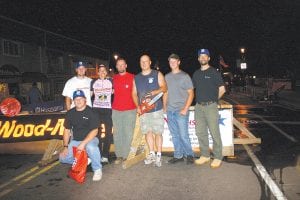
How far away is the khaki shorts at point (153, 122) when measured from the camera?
21.8ft

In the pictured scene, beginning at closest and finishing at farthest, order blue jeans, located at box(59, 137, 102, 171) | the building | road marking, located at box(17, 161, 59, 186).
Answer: blue jeans, located at box(59, 137, 102, 171) < road marking, located at box(17, 161, 59, 186) < the building

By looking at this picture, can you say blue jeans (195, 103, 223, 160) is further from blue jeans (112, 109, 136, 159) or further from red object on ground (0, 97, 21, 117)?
red object on ground (0, 97, 21, 117)

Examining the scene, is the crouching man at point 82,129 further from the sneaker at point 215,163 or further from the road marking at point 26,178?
the sneaker at point 215,163

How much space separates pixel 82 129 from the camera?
6051 mm

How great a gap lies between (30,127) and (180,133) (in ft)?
11.1

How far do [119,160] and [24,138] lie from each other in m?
2.34

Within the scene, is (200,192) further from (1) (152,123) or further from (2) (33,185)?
(2) (33,185)

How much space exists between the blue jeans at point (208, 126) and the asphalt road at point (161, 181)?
35cm

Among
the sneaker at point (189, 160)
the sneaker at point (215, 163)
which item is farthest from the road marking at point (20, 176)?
the sneaker at point (215, 163)

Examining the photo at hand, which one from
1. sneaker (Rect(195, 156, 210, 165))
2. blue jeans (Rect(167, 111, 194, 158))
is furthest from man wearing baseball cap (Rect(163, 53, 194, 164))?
sneaker (Rect(195, 156, 210, 165))

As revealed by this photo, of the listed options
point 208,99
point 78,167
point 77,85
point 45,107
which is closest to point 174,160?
point 208,99

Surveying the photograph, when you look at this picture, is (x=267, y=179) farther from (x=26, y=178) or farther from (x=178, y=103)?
(x=26, y=178)

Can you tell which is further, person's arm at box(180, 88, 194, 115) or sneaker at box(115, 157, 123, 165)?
sneaker at box(115, 157, 123, 165)

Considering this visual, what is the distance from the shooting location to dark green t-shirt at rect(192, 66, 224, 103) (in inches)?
256
